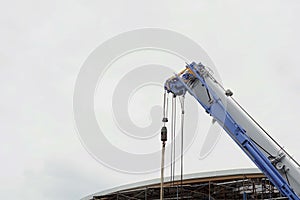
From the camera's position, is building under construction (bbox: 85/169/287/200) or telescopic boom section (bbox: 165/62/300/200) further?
building under construction (bbox: 85/169/287/200)

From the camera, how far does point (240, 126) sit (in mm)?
10617

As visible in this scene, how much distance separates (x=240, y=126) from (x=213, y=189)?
11.1m

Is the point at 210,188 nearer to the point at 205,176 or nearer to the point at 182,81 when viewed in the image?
the point at 205,176

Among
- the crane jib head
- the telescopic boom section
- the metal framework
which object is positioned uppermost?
the metal framework

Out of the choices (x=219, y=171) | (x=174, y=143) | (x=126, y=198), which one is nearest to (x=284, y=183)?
(x=174, y=143)

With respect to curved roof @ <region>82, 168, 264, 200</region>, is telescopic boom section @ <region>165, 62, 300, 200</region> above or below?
below

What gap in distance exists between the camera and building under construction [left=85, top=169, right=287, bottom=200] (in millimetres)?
19312

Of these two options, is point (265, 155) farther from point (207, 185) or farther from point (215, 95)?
point (207, 185)

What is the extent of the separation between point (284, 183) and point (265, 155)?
81cm

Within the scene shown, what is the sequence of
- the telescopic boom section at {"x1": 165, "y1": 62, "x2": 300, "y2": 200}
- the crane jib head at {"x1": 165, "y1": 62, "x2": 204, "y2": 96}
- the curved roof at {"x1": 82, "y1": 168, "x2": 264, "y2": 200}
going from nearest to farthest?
1. the telescopic boom section at {"x1": 165, "y1": 62, "x2": 300, "y2": 200}
2. the crane jib head at {"x1": 165, "y1": 62, "x2": 204, "y2": 96}
3. the curved roof at {"x1": 82, "y1": 168, "x2": 264, "y2": 200}

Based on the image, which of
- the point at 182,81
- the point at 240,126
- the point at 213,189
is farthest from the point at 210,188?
the point at 240,126

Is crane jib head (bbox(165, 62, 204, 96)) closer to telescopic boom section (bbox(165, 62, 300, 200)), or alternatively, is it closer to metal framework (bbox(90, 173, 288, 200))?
telescopic boom section (bbox(165, 62, 300, 200))

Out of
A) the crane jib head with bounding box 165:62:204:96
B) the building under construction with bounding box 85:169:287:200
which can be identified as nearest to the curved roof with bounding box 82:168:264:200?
the building under construction with bounding box 85:169:287:200

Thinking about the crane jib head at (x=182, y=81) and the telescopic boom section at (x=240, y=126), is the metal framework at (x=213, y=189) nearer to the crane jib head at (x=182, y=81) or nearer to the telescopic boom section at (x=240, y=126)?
the crane jib head at (x=182, y=81)
